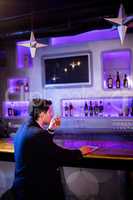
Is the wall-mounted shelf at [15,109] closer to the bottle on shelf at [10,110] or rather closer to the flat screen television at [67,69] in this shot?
the bottle on shelf at [10,110]

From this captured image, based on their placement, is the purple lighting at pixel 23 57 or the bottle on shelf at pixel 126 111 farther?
the purple lighting at pixel 23 57

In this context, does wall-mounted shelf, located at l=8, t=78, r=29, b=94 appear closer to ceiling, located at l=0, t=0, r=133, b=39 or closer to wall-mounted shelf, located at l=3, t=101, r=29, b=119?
wall-mounted shelf, located at l=3, t=101, r=29, b=119

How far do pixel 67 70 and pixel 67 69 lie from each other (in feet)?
0.06

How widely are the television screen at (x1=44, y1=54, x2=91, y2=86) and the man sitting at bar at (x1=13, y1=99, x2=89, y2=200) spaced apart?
3.00m

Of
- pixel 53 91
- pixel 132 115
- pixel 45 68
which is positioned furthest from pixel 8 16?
pixel 132 115

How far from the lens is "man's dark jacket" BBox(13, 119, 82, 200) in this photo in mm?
2312

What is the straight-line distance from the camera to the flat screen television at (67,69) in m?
5.39

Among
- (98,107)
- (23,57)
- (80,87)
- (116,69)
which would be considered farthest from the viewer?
(23,57)

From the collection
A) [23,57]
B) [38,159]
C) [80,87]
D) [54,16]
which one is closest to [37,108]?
[38,159]

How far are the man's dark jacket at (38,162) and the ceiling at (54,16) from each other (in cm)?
239

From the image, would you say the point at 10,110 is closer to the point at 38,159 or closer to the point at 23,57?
the point at 23,57

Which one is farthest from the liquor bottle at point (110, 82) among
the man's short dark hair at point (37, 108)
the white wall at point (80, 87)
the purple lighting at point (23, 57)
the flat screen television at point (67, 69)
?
the man's short dark hair at point (37, 108)

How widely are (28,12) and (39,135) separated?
3007mm

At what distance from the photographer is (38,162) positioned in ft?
7.64
